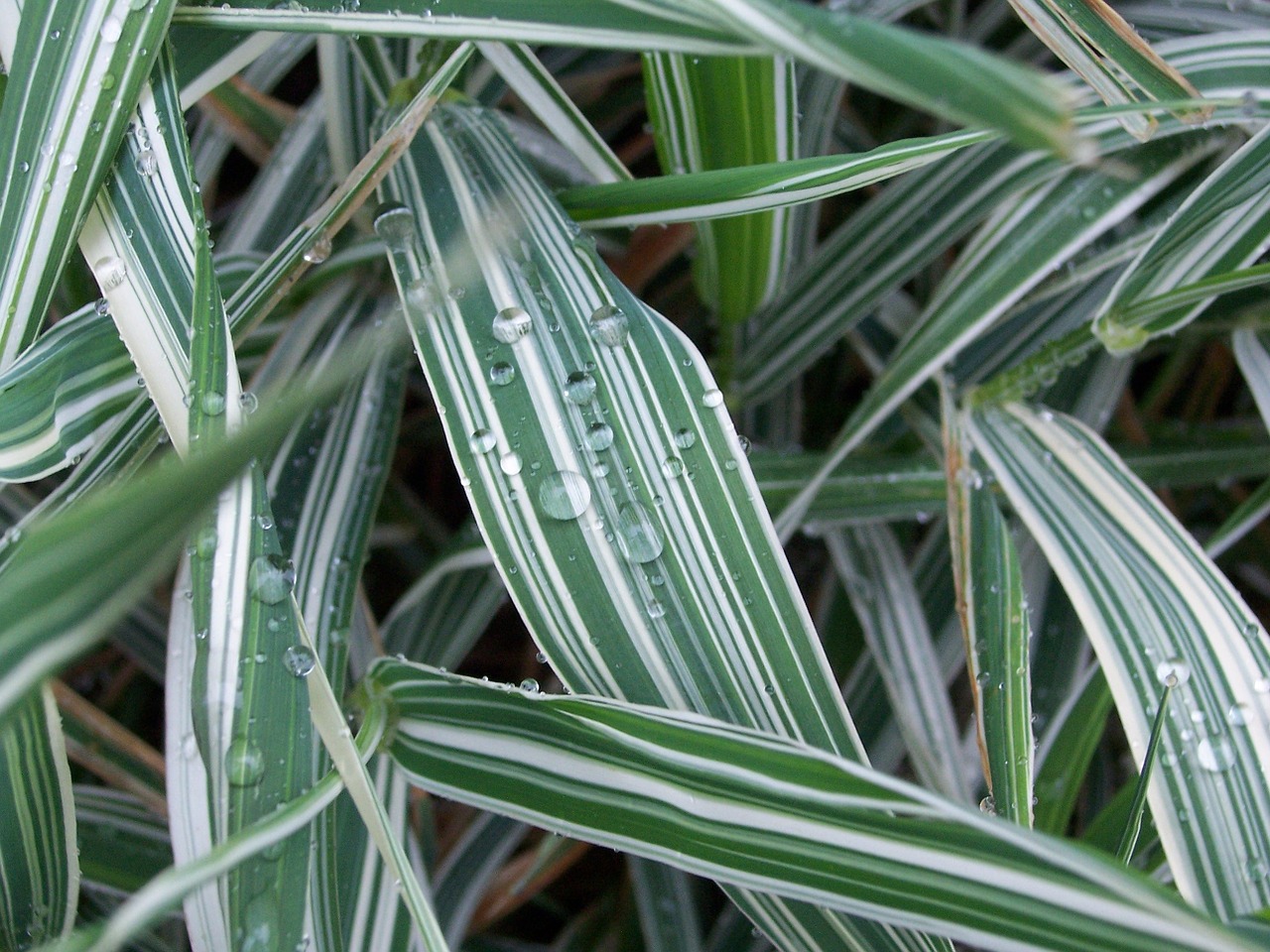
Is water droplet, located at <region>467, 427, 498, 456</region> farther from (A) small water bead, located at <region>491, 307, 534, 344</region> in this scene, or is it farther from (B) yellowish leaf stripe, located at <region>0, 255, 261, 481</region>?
(B) yellowish leaf stripe, located at <region>0, 255, 261, 481</region>

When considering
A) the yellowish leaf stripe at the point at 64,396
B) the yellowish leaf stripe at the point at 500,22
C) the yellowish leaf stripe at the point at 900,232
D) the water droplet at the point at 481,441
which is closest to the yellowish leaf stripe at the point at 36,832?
the yellowish leaf stripe at the point at 64,396

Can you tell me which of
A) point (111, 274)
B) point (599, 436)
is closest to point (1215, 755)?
point (599, 436)

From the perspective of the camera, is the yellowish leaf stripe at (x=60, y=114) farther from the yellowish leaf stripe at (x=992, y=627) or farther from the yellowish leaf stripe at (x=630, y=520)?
the yellowish leaf stripe at (x=992, y=627)

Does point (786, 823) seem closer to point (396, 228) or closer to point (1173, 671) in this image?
point (1173, 671)

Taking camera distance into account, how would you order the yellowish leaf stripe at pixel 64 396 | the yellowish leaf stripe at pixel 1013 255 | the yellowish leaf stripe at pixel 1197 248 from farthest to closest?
the yellowish leaf stripe at pixel 1013 255 → the yellowish leaf stripe at pixel 1197 248 → the yellowish leaf stripe at pixel 64 396

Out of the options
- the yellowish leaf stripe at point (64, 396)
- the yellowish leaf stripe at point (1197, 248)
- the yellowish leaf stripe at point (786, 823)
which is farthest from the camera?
A: the yellowish leaf stripe at point (1197, 248)

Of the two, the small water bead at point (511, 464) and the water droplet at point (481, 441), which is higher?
the water droplet at point (481, 441)

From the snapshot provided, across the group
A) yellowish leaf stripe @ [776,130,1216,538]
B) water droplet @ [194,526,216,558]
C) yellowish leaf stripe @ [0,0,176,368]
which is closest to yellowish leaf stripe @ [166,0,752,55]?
yellowish leaf stripe @ [0,0,176,368]

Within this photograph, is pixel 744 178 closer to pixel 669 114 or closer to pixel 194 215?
pixel 669 114
